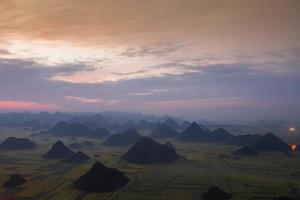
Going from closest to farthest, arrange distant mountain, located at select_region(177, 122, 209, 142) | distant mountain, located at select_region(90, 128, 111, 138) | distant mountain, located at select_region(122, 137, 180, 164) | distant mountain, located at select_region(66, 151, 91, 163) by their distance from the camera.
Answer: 1. distant mountain, located at select_region(122, 137, 180, 164)
2. distant mountain, located at select_region(66, 151, 91, 163)
3. distant mountain, located at select_region(177, 122, 209, 142)
4. distant mountain, located at select_region(90, 128, 111, 138)

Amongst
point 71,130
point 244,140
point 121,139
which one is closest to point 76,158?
point 121,139

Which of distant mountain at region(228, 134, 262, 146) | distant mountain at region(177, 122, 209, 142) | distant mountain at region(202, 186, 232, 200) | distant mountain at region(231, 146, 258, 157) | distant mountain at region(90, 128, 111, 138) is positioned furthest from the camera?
distant mountain at region(90, 128, 111, 138)

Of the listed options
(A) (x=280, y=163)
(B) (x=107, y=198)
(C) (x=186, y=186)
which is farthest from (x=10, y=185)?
(A) (x=280, y=163)

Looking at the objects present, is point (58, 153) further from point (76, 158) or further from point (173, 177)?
point (173, 177)

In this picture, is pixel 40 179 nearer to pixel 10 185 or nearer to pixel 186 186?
pixel 10 185

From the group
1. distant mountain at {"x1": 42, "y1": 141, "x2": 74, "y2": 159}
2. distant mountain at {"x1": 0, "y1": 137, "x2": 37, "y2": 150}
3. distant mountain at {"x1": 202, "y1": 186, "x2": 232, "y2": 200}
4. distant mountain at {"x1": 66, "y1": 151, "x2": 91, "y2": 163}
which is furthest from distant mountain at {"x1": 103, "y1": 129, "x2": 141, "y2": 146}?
distant mountain at {"x1": 202, "y1": 186, "x2": 232, "y2": 200}

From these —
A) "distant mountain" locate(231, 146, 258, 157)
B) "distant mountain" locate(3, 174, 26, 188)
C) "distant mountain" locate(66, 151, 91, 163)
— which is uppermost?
"distant mountain" locate(231, 146, 258, 157)

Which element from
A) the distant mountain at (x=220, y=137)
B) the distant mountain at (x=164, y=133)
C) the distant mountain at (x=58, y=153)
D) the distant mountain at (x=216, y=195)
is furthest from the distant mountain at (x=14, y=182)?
the distant mountain at (x=164, y=133)

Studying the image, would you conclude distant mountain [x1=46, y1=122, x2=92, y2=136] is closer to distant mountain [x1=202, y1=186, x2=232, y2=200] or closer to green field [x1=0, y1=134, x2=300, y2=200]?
green field [x1=0, y1=134, x2=300, y2=200]
